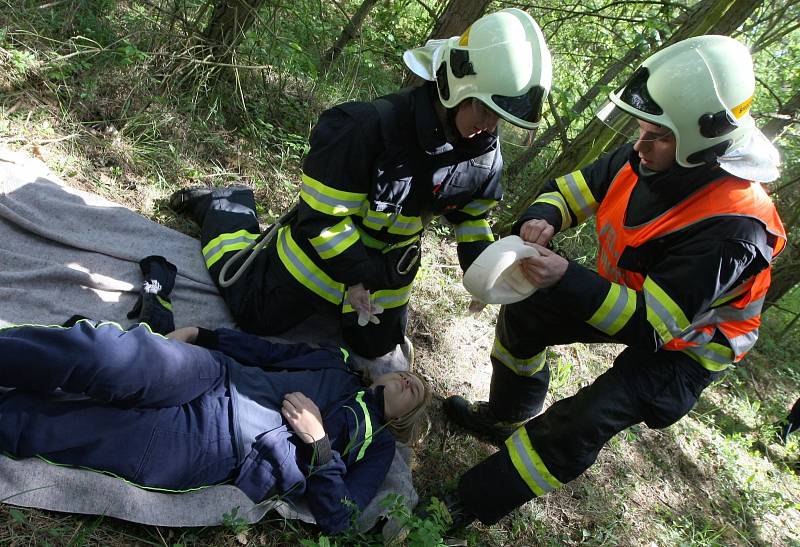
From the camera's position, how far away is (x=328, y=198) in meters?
2.64

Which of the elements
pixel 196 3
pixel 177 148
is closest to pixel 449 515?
pixel 177 148

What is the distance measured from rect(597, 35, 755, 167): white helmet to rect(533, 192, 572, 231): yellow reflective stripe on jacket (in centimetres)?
72

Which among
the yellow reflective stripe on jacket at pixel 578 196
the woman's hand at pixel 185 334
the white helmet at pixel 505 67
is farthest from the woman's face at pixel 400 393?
the white helmet at pixel 505 67

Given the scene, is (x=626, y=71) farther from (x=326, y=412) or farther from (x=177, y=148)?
(x=326, y=412)

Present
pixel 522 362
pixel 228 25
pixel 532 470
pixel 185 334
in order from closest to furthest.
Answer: pixel 532 470
pixel 185 334
pixel 522 362
pixel 228 25

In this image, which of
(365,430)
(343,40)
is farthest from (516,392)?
(343,40)

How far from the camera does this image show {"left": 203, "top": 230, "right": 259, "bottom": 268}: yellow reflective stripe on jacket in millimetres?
3324

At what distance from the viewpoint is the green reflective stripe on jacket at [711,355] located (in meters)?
2.43

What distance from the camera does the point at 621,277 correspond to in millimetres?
2611

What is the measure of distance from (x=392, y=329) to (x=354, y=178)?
3.62 feet

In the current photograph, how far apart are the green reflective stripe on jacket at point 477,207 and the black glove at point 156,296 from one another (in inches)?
67.9

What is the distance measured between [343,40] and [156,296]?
405cm

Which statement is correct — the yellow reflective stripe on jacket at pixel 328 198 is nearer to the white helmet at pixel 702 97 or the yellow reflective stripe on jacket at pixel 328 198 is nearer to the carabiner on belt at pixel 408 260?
the carabiner on belt at pixel 408 260

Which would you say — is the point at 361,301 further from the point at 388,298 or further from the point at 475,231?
the point at 475,231
